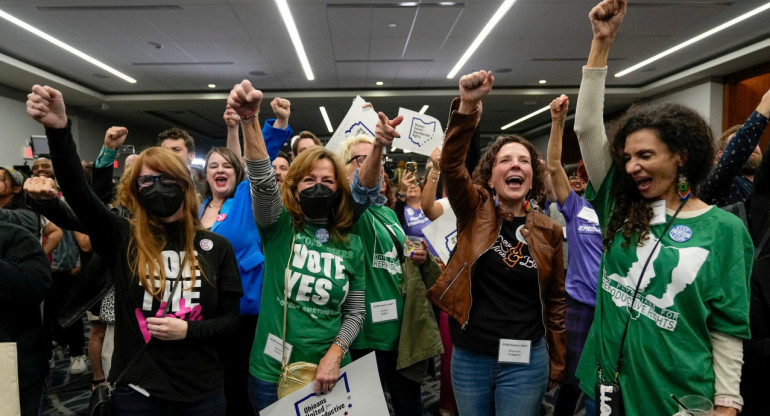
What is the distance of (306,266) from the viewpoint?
1636 mm

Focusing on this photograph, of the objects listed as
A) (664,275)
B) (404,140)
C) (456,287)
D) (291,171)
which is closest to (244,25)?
(404,140)

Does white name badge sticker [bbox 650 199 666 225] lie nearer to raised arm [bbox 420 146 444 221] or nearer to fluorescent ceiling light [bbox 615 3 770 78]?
raised arm [bbox 420 146 444 221]

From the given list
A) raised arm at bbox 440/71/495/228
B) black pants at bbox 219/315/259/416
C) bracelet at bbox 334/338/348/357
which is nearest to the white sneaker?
black pants at bbox 219/315/259/416

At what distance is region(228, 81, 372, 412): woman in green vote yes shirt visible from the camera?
5.23 feet

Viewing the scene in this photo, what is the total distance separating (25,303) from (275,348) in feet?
2.97

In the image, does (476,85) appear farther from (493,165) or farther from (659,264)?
(659,264)

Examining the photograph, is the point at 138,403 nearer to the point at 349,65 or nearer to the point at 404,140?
the point at 404,140

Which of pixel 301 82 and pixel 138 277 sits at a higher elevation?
pixel 301 82

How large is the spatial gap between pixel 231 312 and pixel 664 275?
54.0 inches

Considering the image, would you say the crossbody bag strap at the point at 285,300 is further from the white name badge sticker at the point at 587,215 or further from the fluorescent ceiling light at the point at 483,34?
the fluorescent ceiling light at the point at 483,34

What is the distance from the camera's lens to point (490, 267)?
1703 millimetres

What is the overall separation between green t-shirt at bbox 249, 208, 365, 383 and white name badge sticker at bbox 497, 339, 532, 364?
584 millimetres

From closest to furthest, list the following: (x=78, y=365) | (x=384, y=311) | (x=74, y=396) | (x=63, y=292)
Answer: (x=384, y=311)
(x=74, y=396)
(x=78, y=365)
(x=63, y=292)

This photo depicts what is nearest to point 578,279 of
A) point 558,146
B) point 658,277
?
point 558,146
